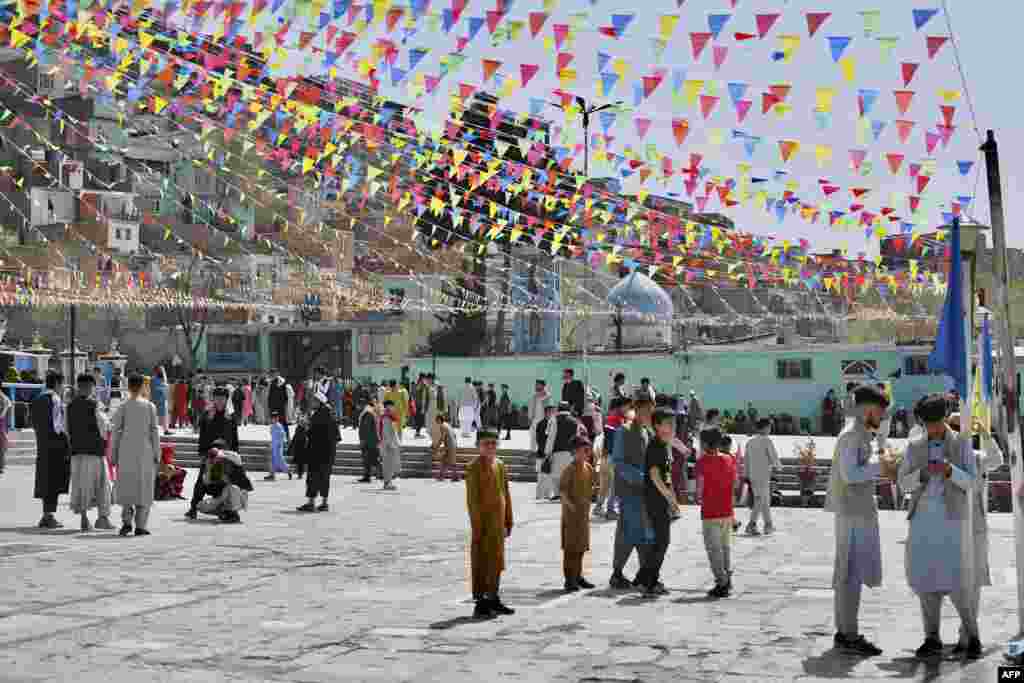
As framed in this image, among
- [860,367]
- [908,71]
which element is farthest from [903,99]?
[860,367]

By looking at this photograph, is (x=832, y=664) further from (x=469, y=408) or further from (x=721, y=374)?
(x=721, y=374)

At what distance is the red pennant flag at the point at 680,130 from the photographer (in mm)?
13945

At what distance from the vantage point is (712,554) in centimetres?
1173

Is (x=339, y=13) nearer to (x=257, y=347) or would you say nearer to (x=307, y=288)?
(x=307, y=288)

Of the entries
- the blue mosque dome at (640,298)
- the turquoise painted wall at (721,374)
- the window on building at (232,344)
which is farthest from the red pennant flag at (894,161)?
the window on building at (232,344)

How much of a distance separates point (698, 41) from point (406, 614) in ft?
16.5

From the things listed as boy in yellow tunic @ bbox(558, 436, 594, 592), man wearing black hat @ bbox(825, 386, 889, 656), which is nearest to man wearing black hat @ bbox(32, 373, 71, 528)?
boy in yellow tunic @ bbox(558, 436, 594, 592)

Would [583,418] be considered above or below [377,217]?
below

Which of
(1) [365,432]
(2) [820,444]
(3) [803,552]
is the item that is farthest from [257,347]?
(3) [803,552]

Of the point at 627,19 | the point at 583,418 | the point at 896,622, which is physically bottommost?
the point at 896,622

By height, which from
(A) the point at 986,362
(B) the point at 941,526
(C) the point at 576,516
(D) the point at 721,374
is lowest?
(C) the point at 576,516

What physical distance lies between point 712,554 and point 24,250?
55.7 metres

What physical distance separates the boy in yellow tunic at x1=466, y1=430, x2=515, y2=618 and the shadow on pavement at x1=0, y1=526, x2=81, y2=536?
274 inches

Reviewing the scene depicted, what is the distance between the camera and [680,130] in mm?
14000
